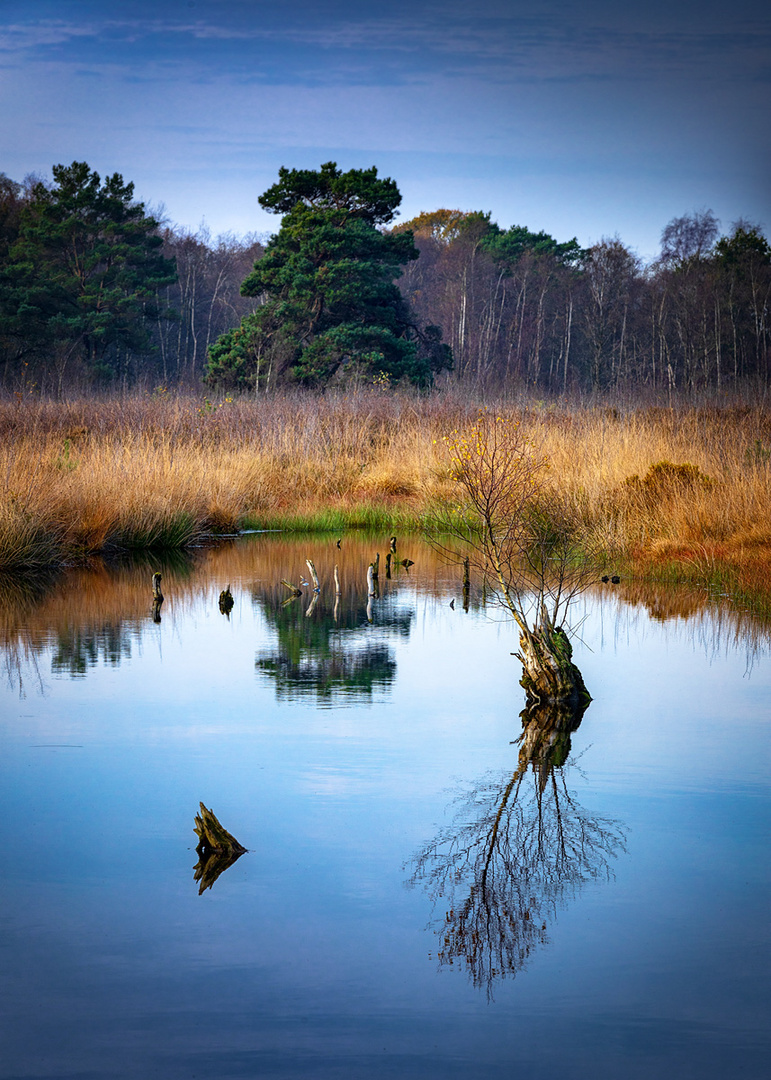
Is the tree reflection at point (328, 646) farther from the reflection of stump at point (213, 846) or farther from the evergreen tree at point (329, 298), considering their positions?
the evergreen tree at point (329, 298)

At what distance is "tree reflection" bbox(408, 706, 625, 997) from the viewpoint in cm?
352

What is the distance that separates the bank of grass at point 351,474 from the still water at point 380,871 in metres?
3.62

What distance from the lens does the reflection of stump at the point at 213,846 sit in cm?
402

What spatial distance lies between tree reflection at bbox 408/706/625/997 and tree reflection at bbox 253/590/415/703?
179cm

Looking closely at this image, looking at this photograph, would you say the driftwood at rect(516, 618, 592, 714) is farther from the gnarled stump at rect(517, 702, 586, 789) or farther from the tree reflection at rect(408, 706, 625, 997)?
the tree reflection at rect(408, 706, 625, 997)

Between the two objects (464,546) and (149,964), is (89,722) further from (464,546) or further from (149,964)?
(464,546)

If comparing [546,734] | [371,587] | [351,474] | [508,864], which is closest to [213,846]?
[508,864]

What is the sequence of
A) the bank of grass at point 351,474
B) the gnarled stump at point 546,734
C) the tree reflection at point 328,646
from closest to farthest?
the gnarled stump at point 546,734, the tree reflection at point 328,646, the bank of grass at point 351,474

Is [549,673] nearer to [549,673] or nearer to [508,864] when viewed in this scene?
[549,673]

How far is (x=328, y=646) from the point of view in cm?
786

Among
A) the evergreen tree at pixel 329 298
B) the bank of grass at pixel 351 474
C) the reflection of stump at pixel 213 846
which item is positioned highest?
the evergreen tree at pixel 329 298

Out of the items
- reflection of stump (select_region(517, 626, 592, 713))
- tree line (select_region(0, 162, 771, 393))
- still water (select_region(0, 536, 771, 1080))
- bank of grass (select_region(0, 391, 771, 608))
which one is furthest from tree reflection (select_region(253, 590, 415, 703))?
tree line (select_region(0, 162, 771, 393))

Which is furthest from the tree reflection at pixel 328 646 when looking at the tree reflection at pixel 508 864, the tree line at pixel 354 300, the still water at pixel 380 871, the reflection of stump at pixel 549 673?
the tree line at pixel 354 300

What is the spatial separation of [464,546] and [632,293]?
96.9 feet
